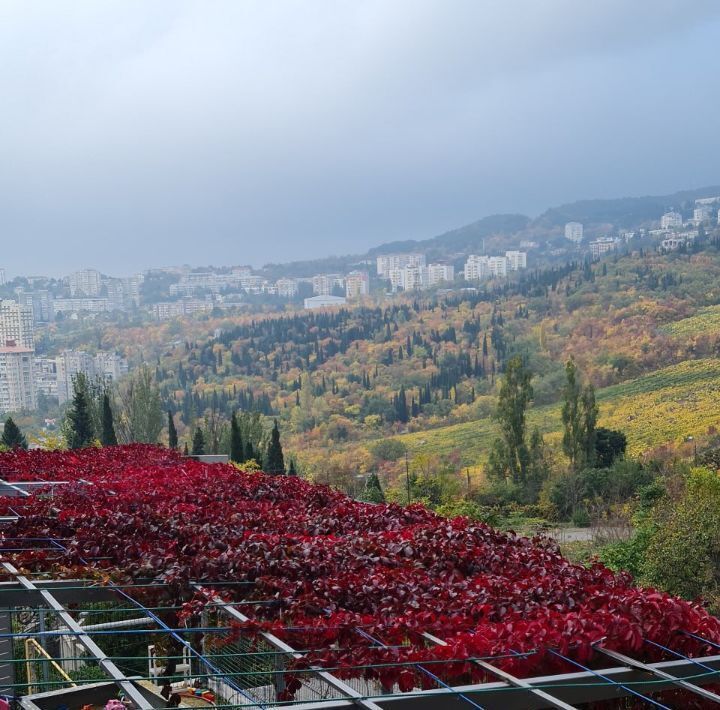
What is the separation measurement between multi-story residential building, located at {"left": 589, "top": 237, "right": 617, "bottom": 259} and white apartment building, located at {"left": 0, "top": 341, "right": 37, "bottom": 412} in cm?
7462

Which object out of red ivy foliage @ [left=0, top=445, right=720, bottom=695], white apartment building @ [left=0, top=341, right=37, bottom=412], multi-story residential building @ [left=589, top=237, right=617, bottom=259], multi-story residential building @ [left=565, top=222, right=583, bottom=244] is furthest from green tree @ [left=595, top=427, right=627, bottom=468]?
multi-story residential building @ [left=565, top=222, right=583, bottom=244]

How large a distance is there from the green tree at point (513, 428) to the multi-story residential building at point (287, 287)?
13032cm

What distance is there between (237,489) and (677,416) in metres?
30.7

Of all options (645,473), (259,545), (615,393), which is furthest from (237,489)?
(615,393)

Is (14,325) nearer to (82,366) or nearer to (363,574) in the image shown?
(82,366)

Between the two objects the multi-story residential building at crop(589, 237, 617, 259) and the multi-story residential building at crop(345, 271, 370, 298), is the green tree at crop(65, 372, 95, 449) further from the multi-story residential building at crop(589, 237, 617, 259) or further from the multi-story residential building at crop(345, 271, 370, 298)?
the multi-story residential building at crop(345, 271, 370, 298)

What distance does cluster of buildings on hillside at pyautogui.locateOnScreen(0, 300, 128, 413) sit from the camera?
294ft

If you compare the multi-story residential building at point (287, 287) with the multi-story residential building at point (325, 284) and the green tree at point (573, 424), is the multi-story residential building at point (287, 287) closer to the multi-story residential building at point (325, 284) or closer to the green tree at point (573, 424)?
the multi-story residential building at point (325, 284)

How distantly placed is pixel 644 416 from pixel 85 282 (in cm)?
15399

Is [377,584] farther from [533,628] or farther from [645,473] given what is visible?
[645,473]

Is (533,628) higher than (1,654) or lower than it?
higher

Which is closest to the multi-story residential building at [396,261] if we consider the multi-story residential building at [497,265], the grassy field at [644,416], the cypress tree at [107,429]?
the multi-story residential building at [497,265]

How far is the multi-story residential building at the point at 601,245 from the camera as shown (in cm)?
12206

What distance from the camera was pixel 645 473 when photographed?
83.1ft
